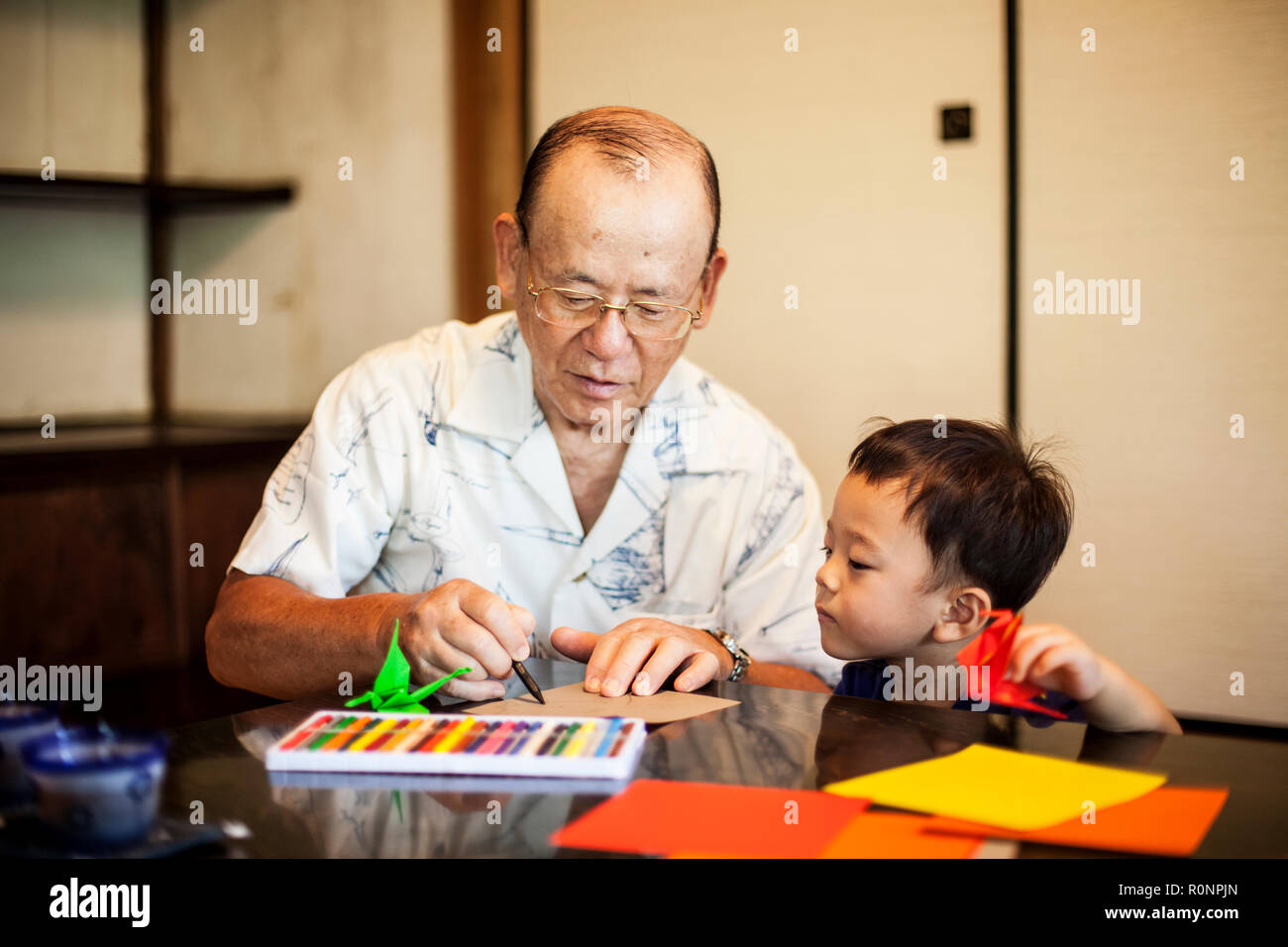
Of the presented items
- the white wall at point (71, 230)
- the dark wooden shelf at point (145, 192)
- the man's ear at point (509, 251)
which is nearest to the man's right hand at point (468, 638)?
the man's ear at point (509, 251)

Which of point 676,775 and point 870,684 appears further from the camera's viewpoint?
point 870,684

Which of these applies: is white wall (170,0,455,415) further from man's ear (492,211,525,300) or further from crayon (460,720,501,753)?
crayon (460,720,501,753)

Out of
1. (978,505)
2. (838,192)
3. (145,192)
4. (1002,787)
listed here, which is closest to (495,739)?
(1002,787)

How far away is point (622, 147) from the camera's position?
1551mm

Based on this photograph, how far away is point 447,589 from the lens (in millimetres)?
1209

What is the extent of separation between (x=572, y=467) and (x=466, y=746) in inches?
33.4

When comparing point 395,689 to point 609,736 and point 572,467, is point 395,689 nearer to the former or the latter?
point 609,736

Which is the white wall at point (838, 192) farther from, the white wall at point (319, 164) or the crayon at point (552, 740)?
the crayon at point (552, 740)

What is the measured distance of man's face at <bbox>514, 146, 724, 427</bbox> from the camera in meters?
1.51

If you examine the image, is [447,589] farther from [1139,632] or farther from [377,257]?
[377,257]

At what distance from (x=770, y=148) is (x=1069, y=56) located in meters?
0.71

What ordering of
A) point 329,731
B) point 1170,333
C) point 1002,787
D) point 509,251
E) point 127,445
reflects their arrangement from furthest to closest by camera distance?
point 127,445 → point 1170,333 → point 509,251 → point 329,731 → point 1002,787

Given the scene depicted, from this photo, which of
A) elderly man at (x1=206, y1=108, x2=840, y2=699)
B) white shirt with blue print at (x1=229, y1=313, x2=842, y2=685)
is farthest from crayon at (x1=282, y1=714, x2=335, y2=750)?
white shirt with blue print at (x1=229, y1=313, x2=842, y2=685)

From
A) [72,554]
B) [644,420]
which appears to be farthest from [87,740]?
[72,554]
